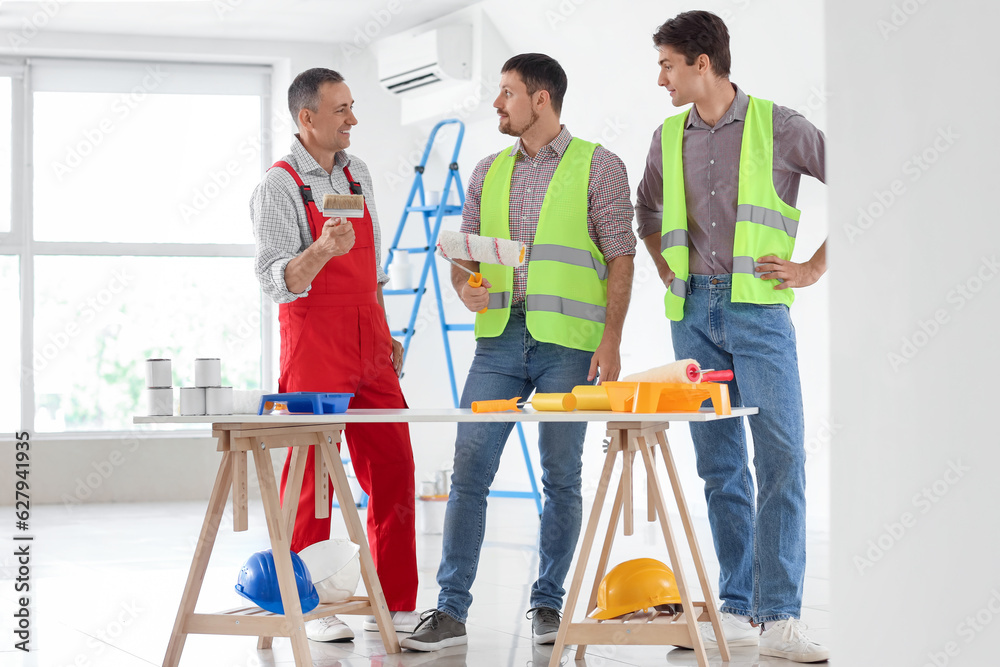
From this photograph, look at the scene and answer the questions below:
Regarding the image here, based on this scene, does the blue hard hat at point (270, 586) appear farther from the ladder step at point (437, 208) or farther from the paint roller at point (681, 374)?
the ladder step at point (437, 208)

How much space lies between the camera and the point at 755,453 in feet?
8.48

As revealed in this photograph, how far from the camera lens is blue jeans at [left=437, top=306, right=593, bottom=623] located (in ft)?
8.61

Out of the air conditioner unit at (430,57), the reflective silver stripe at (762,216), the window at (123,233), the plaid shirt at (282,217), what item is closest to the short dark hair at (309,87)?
the plaid shirt at (282,217)

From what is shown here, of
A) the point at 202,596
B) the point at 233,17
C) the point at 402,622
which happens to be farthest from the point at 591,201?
the point at 233,17

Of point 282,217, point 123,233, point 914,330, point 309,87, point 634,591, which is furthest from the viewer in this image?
point 123,233

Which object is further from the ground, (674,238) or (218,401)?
(674,238)

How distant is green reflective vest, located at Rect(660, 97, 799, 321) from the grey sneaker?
844mm

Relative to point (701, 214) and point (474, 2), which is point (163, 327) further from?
point (701, 214)

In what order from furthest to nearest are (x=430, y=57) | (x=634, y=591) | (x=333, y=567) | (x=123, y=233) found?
(x=123, y=233), (x=430, y=57), (x=333, y=567), (x=634, y=591)

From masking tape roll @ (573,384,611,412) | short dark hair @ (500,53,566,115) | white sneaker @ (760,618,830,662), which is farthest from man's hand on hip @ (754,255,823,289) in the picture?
white sneaker @ (760,618,830,662)

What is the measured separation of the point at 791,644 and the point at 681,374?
2.48ft

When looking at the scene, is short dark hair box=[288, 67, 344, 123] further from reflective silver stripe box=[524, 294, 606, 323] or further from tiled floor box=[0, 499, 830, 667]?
tiled floor box=[0, 499, 830, 667]

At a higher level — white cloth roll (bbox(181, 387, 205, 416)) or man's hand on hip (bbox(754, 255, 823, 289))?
man's hand on hip (bbox(754, 255, 823, 289))

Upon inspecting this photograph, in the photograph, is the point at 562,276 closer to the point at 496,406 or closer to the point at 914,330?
the point at 496,406
